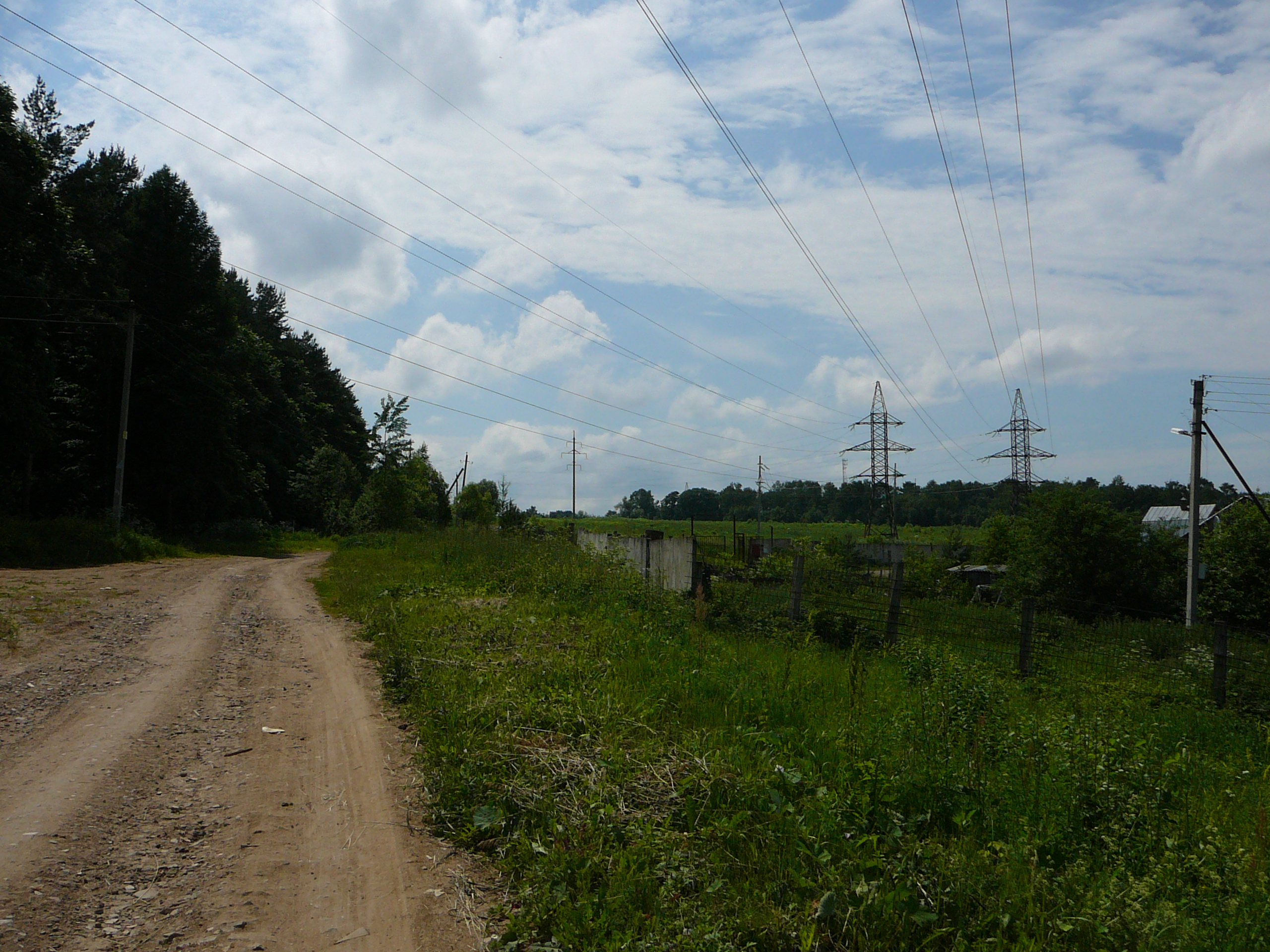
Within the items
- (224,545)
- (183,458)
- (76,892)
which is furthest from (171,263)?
(76,892)

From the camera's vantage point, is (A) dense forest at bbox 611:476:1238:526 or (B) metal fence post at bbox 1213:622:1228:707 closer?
(B) metal fence post at bbox 1213:622:1228:707

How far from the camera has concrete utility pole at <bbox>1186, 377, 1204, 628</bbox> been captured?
23.2m

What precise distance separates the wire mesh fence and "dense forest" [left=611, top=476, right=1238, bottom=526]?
150ft

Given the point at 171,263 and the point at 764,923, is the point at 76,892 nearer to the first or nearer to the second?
the point at 764,923

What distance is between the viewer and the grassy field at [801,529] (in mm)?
54156

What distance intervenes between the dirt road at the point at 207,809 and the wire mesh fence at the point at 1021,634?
25.4 feet

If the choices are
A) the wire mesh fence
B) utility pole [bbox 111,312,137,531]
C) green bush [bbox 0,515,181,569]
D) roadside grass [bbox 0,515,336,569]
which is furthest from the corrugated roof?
utility pole [bbox 111,312,137,531]

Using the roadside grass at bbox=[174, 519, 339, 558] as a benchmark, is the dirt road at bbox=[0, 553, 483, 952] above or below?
below

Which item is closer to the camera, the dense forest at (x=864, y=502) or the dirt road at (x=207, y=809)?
the dirt road at (x=207, y=809)

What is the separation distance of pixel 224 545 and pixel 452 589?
22831 mm

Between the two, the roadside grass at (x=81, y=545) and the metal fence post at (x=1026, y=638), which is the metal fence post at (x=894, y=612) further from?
the roadside grass at (x=81, y=545)

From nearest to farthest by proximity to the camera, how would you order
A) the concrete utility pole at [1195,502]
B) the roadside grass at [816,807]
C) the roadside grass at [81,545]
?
the roadside grass at [816,807] → the roadside grass at [81,545] → the concrete utility pole at [1195,502]

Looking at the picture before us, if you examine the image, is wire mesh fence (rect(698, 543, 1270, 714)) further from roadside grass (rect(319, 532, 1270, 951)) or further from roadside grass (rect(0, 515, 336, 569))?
roadside grass (rect(0, 515, 336, 569))

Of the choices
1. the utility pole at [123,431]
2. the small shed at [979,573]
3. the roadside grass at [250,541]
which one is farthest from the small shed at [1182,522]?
the utility pole at [123,431]
